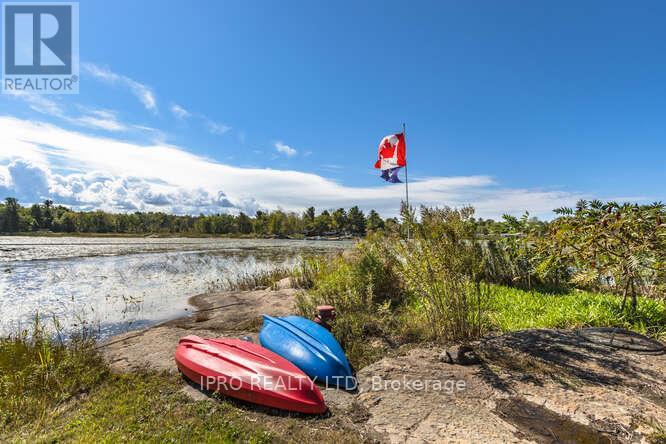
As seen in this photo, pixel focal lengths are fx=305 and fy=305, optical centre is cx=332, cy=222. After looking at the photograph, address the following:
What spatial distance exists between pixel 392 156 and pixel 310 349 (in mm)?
9514

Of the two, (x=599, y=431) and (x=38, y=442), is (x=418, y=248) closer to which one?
(x=599, y=431)

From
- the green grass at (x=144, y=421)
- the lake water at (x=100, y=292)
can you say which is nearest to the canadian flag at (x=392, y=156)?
the lake water at (x=100, y=292)

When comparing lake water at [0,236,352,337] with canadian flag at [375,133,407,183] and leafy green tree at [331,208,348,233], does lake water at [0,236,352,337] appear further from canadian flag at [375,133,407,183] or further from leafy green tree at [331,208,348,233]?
leafy green tree at [331,208,348,233]

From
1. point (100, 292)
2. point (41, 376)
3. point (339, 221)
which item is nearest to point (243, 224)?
point (339, 221)

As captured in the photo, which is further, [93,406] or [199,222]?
[199,222]

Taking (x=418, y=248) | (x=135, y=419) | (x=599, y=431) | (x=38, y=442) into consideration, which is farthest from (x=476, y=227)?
(x=38, y=442)

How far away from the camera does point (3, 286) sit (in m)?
12.9

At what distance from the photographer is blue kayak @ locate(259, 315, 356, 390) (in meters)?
4.23

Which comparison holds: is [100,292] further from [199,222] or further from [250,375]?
A: [199,222]

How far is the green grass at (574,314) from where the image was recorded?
575cm

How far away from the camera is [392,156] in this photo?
40.9 feet

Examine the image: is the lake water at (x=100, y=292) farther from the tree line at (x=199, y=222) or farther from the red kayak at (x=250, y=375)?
the tree line at (x=199, y=222)

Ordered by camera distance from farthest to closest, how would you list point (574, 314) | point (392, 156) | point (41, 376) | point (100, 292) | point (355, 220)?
point (355, 220) < point (392, 156) < point (100, 292) < point (574, 314) < point (41, 376)

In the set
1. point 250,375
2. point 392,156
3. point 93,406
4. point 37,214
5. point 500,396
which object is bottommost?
point 93,406
